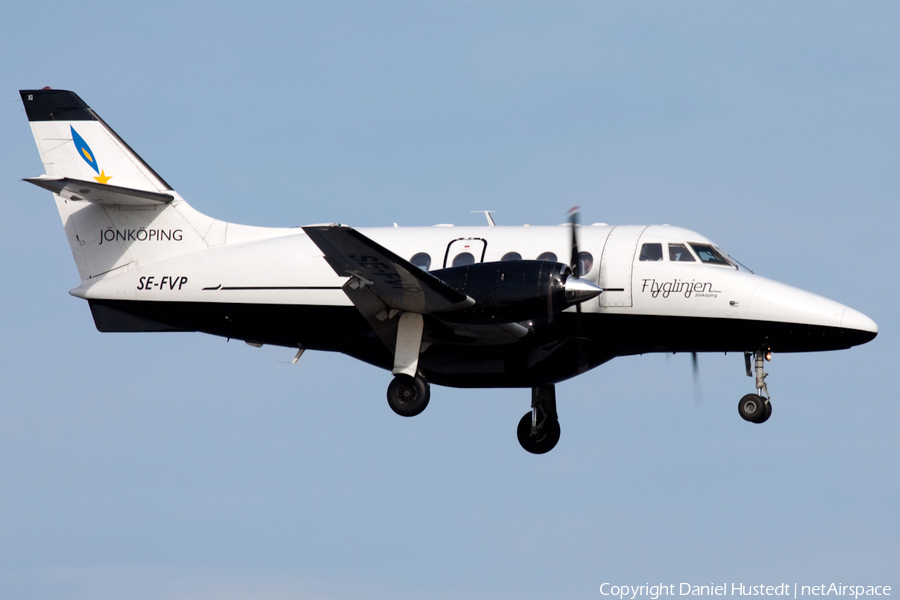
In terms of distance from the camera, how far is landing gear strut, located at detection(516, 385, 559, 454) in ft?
72.6

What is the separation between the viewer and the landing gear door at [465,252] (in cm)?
1994

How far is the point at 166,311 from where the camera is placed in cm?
2116

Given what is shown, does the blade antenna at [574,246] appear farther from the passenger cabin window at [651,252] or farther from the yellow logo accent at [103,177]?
the yellow logo accent at [103,177]

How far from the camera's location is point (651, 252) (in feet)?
64.1

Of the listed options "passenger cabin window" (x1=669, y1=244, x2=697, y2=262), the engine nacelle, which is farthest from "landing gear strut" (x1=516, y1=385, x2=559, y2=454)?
the engine nacelle

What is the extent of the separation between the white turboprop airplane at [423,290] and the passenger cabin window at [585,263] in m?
0.02

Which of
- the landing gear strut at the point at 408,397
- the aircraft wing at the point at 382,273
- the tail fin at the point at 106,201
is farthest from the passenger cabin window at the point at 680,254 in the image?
the tail fin at the point at 106,201

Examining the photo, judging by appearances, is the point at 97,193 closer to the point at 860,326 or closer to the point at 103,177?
the point at 103,177

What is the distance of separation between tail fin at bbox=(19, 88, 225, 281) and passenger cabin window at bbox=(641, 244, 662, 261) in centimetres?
789

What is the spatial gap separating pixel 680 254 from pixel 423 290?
15.0ft

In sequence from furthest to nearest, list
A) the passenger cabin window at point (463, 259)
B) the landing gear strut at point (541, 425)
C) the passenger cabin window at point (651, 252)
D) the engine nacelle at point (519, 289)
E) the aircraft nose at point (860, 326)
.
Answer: the landing gear strut at point (541, 425), the passenger cabin window at point (463, 259), the passenger cabin window at point (651, 252), the aircraft nose at point (860, 326), the engine nacelle at point (519, 289)

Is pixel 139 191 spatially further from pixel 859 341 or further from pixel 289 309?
pixel 859 341

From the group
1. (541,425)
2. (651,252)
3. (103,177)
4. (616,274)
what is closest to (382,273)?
(616,274)

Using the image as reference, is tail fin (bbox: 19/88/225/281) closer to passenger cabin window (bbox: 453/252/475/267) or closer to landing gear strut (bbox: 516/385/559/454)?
passenger cabin window (bbox: 453/252/475/267)
